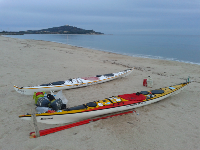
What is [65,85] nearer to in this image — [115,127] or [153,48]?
[115,127]

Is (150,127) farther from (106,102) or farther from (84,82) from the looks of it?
(84,82)

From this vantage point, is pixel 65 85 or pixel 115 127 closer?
pixel 115 127

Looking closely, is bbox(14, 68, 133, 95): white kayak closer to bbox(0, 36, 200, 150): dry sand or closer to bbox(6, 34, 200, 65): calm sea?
bbox(0, 36, 200, 150): dry sand

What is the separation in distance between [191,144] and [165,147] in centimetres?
92

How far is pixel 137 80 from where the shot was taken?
34.8 feet

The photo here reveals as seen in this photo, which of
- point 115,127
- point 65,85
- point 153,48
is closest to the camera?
point 115,127

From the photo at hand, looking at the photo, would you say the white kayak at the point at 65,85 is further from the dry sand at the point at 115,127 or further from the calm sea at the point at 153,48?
the calm sea at the point at 153,48

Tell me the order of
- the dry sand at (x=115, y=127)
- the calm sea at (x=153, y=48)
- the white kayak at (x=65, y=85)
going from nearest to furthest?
1. the dry sand at (x=115, y=127)
2. the white kayak at (x=65, y=85)
3. the calm sea at (x=153, y=48)

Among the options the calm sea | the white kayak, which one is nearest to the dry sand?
the white kayak

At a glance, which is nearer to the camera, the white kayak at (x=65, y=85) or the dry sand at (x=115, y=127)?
the dry sand at (x=115, y=127)

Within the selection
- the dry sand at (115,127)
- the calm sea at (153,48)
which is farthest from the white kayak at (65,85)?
the calm sea at (153,48)

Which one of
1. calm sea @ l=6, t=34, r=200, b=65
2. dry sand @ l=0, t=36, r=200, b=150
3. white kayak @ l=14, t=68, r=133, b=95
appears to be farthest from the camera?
calm sea @ l=6, t=34, r=200, b=65

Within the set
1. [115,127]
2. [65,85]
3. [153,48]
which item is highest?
[153,48]

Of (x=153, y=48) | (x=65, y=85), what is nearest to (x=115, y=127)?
(x=65, y=85)
